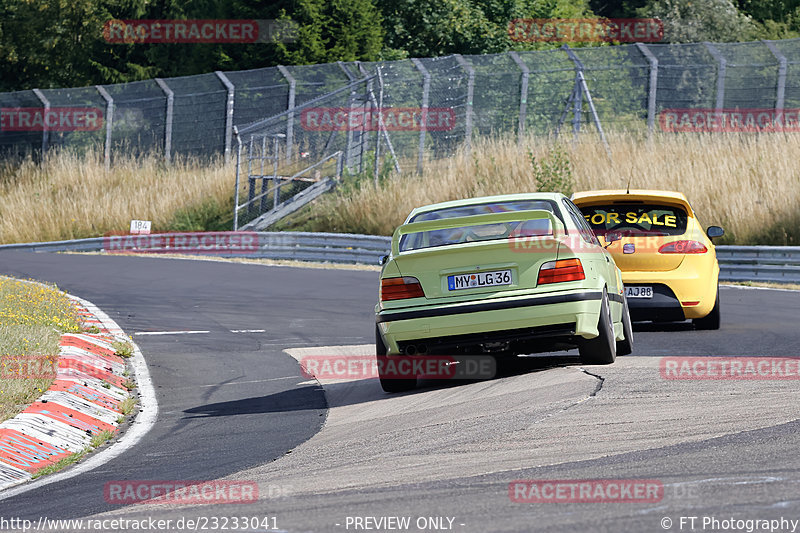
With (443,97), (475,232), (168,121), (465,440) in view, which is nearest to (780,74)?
(443,97)

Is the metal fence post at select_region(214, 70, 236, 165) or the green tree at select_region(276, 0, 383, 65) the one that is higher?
the green tree at select_region(276, 0, 383, 65)

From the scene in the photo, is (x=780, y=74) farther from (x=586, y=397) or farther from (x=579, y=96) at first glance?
(x=586, y=397)

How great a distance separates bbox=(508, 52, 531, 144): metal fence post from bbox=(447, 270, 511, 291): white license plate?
21.8m

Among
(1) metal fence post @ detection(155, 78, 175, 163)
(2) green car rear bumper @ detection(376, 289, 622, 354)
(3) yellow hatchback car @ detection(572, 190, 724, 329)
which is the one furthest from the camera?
(1) metal fence post @ detection(155, 78, 175, 163)

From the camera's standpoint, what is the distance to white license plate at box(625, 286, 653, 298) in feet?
43.7

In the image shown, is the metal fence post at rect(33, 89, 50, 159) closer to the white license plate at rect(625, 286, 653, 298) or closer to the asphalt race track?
the asphalt race track

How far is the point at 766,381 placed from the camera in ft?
30.7

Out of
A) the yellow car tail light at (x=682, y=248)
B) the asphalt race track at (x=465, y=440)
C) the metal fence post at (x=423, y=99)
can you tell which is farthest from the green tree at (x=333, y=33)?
the yellow car tail light at (x=682, y=248)

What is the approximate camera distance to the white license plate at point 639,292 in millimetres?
13305

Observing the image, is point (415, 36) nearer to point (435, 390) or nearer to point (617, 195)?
point (617, 195)

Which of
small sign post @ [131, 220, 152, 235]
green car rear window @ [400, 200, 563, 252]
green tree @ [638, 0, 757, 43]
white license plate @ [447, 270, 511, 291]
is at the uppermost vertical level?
green tree @ [638, 0, 757, 43]

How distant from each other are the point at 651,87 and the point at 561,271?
812 inches

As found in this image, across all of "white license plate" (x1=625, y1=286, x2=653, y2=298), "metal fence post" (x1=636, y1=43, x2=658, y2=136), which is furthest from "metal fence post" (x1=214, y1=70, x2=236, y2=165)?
"white license plate" (x1=625, y1=286, x2=653, y2=298)

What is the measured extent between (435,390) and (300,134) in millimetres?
24406
